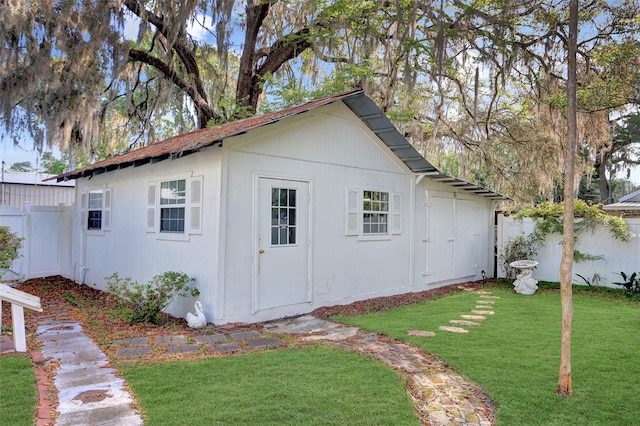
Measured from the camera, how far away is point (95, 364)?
4320mm

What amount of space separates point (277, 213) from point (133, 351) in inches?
109

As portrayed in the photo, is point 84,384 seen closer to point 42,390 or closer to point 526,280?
point 42,390

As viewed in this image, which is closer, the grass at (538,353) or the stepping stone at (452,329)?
the grass at (538,353)

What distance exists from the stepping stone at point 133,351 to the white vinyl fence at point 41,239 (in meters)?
6.29

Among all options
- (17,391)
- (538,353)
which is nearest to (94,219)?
(17,391)

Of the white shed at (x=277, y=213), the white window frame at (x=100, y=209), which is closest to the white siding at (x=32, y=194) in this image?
the white window frame at (x=100, y=209)

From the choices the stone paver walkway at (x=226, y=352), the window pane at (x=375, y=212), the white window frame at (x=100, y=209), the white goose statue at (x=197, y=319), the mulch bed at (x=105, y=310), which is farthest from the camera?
the white window frame at (x=100, y=209)

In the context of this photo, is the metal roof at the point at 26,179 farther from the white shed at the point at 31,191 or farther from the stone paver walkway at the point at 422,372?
the stone paver walkway at the point at 422,372

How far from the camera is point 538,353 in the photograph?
482 cm

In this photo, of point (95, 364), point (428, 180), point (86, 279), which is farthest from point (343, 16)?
point (95, 364)

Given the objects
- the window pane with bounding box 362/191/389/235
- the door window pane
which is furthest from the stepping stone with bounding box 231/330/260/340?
the window pane with bounding box 362/191/389/235

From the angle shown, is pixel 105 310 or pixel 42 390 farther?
pixel 105 310

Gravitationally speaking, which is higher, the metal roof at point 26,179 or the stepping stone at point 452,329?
the metal roof at point 26,179

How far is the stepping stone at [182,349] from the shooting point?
472cm
